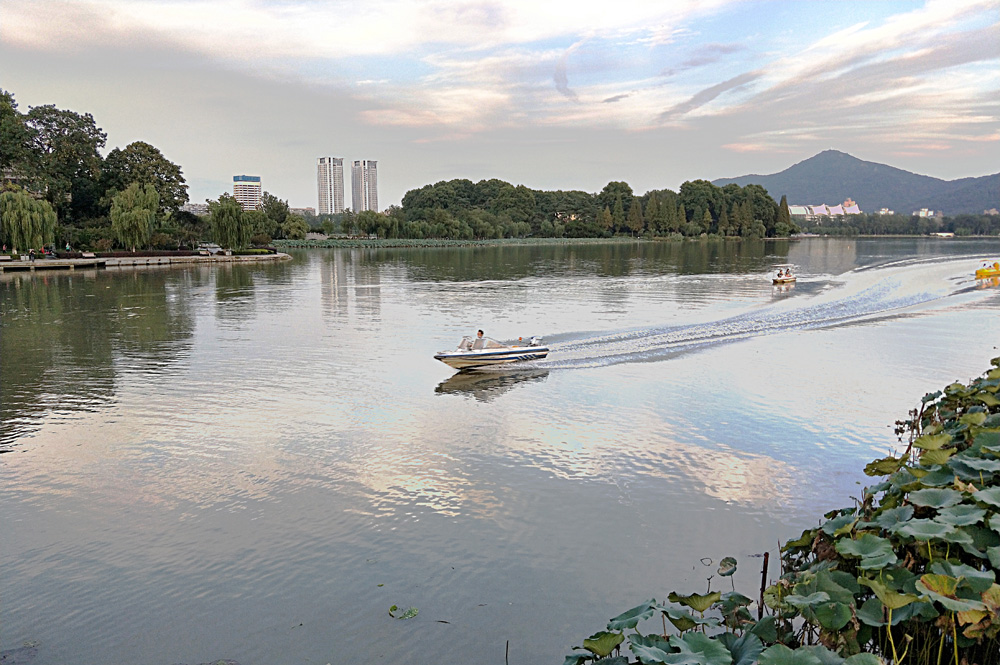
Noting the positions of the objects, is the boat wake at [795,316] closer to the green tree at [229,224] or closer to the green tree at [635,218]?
the green tree at [229,224]

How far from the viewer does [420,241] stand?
11250 centimetres

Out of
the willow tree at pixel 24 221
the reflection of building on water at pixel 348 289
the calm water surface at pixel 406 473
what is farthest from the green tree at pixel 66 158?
the calm water surface at pixel 406 473

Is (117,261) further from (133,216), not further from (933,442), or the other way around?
(933,442)

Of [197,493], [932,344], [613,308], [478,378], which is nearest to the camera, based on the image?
[197,493]

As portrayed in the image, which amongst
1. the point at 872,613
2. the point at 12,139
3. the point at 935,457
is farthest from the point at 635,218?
the point at 872,613

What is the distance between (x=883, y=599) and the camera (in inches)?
168

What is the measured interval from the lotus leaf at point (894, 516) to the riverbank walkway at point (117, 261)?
64.0m

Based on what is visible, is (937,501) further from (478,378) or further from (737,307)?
(737,307)

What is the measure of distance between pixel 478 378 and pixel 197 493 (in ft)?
29.3

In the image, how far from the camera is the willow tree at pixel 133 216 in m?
66.1

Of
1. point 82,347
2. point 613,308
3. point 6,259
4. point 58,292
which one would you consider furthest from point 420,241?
point 82,347

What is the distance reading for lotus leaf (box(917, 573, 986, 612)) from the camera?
407cm

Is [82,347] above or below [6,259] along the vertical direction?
below

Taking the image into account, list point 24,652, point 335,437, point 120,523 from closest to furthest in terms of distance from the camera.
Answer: point 24,652, point 120,523, point 335,437
